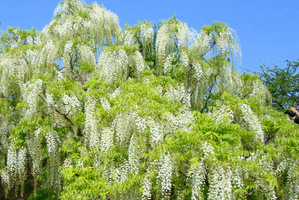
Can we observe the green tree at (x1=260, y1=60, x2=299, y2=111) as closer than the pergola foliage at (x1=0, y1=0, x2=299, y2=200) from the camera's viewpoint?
No

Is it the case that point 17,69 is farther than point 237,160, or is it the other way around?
point 17,69

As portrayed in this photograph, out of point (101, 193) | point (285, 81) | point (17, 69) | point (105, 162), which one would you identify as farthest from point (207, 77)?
point (285, 81)

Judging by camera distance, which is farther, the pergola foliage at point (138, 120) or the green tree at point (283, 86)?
the green tree at point (283, 86)

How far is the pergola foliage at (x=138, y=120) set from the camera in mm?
5180

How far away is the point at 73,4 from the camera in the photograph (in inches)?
469

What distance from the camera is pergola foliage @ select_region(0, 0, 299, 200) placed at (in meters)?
5.18

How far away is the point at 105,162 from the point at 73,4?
302 inches

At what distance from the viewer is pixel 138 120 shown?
5.78 meters

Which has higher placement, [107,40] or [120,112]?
[107,40]

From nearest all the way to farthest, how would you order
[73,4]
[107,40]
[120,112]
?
[120,112] → [107,40] → [73,4]

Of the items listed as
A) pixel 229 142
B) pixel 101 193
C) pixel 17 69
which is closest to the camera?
pixel 229 142

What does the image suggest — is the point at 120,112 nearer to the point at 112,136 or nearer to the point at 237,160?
the point at 112,136

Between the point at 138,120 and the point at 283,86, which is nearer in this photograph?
the point at 138,120

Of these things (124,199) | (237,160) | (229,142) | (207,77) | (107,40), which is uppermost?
(107,40)
